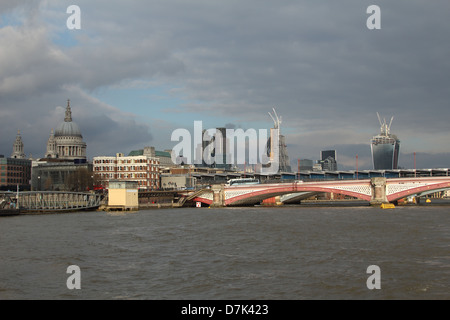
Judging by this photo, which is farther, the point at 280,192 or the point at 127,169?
the point at 127,169

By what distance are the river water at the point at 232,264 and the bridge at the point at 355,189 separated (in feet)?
152

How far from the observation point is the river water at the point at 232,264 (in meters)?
23.2

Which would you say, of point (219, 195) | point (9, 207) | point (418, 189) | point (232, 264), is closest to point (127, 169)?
point (219, 195)

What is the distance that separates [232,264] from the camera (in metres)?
30.3

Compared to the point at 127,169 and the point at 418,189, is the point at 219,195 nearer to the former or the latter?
the point at 418,189

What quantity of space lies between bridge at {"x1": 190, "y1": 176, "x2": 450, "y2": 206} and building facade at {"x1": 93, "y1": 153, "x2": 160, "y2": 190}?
4356 centimetres

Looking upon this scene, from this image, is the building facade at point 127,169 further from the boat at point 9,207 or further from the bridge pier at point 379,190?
the bridge pier at point 379,190

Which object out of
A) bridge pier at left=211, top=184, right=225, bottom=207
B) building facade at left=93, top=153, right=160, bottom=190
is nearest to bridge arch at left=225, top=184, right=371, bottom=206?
bridge pier at left=211, top=184, right=225, bottom=207

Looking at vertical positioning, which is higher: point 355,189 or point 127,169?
point 127,169

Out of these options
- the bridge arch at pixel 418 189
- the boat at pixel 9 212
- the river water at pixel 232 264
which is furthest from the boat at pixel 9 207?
the bridge arch at pixel 418 189

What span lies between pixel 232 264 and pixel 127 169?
131 meters

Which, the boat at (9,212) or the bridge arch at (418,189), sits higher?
the bridge arch at (418,189)

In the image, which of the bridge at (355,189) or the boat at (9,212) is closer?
the boat at (9,212)

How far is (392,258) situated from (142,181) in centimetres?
13028
